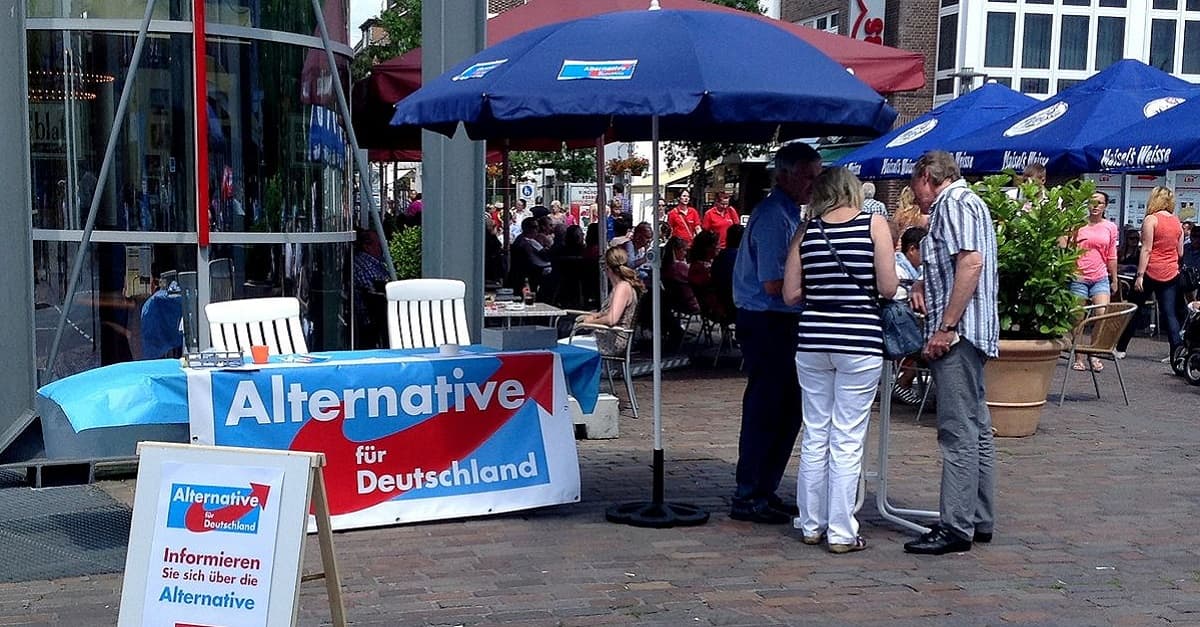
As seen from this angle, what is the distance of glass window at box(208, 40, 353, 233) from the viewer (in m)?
8.68

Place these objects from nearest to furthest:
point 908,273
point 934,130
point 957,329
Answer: point 957,329, point 908,273, point 934,130

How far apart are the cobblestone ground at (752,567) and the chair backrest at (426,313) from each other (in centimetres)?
124

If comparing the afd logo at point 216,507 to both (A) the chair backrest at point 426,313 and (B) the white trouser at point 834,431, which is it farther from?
(A) the chair backrest at point 426,313

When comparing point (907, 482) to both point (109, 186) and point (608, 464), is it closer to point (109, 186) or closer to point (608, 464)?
point (608, 464)

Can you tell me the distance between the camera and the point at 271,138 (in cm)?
894

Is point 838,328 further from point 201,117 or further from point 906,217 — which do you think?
point 906,217

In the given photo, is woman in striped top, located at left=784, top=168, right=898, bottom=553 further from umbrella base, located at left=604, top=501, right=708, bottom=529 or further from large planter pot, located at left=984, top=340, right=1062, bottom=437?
large planter pot, located at left=984, top=340, right=1062, bottom=437

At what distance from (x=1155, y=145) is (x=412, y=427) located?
28.0 ft

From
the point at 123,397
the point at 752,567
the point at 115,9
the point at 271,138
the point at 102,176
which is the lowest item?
the point at 752,567

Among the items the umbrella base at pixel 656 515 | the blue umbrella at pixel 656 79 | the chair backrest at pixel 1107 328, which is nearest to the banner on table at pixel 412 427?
the umbrella base at pixel 656 515

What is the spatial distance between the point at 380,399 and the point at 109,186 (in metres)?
3.27

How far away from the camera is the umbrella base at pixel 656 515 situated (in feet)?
21.3

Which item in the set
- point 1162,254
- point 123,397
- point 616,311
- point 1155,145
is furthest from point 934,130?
point 123,397

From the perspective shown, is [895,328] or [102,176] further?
[102,176]
